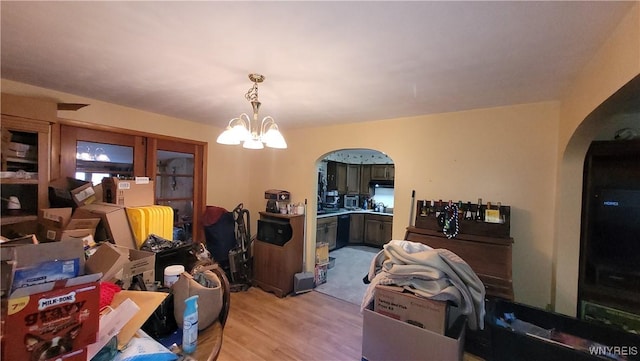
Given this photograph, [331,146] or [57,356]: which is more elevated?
[331,146]

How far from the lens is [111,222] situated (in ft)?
6.65

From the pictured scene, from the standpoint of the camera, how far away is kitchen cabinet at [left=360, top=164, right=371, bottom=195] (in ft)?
21.4

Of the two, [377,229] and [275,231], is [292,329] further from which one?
[377,229]

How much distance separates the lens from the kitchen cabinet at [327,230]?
5113 mm

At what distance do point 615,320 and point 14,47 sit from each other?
4.43 meters

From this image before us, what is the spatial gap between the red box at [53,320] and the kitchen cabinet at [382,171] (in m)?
5.88

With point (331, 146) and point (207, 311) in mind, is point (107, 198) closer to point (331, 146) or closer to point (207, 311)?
point (207, 311)

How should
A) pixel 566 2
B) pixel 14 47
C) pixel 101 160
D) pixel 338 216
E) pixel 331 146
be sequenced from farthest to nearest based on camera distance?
pixel 338 216, pixel 331 146, pixel 101 160, pixel 14 47, pixel 566 2

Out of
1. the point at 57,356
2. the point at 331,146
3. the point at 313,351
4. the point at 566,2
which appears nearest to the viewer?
the point at 57,356

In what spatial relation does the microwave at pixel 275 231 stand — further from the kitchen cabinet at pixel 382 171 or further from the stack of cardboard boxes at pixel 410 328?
the kitchen cabinet at pixel 382 171

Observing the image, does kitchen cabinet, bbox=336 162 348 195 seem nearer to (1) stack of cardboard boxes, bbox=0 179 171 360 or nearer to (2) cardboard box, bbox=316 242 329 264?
(2) cardboard box, bbox=316 242 329 264

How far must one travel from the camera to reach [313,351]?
90.3 inches

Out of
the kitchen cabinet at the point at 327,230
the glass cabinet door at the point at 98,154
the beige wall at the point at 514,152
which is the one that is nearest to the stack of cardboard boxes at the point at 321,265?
the beige wall at the point at 514,152

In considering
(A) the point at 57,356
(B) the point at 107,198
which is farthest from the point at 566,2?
(B) the point at 107,198
